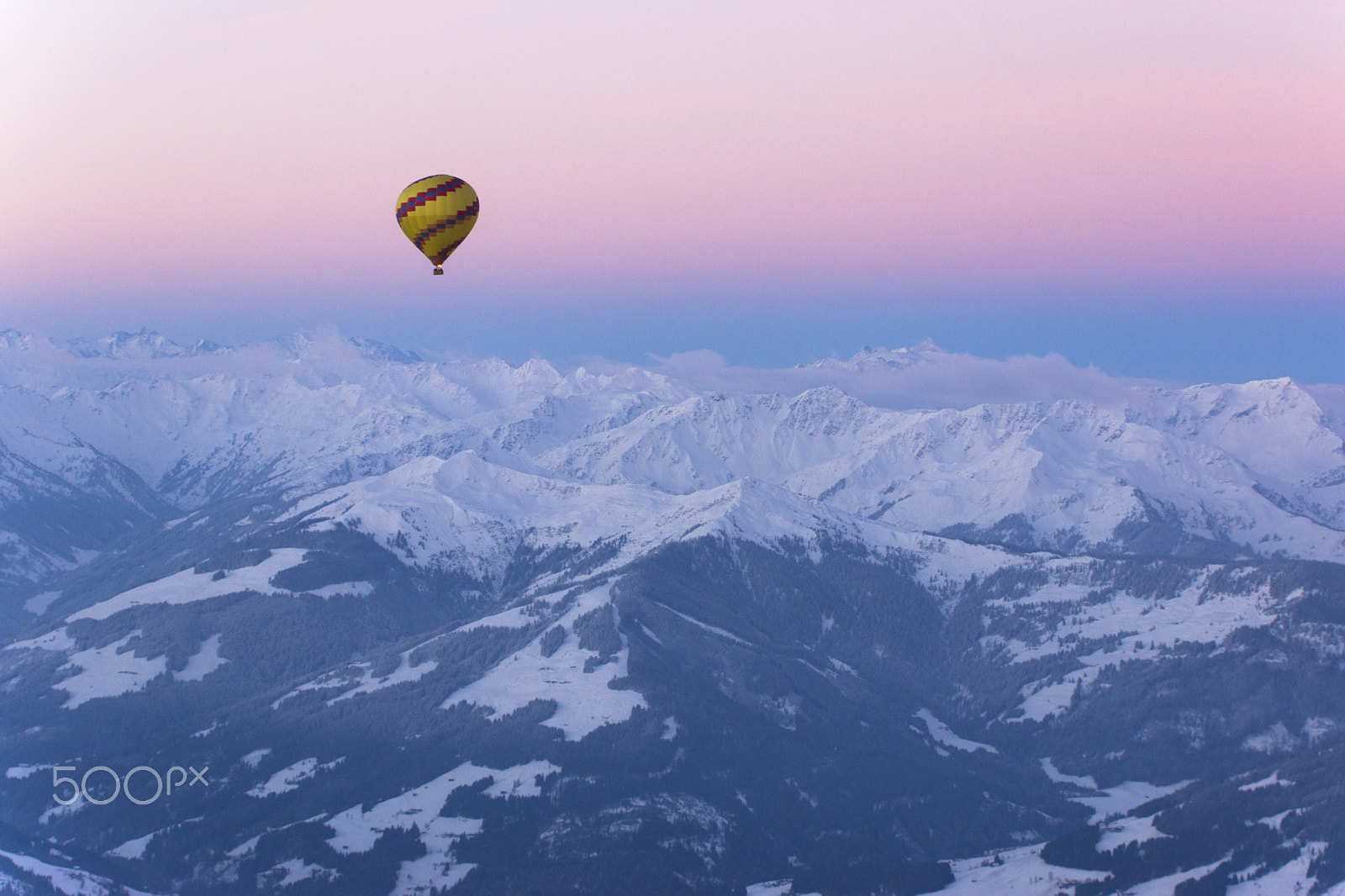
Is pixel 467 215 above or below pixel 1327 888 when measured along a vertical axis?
above
